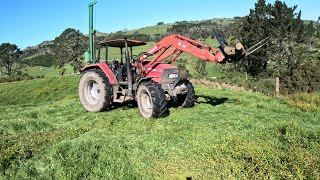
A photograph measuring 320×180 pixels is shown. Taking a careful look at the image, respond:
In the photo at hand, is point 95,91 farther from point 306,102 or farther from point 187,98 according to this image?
point 306,102

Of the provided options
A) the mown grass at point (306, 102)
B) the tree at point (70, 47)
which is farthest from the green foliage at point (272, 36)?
the tree at point (70, 47)

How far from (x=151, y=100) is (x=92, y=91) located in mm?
3636

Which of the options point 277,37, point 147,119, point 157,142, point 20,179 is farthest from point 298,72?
point 20,179

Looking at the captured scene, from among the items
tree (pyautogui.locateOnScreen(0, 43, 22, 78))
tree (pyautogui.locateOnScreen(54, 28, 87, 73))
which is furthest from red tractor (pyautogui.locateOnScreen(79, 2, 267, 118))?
tree (pyautogui.locateOnScreen(0, 43, 22, 78))

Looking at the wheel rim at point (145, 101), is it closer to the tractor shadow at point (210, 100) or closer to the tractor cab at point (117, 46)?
the tractor cab at point (117, 46)

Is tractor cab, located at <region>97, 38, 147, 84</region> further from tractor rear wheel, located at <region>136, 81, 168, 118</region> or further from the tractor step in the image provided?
tractor rear wheel, located at <region>136, 81, 168, 118</region>

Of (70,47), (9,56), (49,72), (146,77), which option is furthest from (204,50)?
(9,56)

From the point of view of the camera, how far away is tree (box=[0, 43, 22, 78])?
75.9m

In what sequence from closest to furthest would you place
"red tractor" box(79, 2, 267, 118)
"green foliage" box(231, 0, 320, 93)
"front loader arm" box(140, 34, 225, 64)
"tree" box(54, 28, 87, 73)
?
"front loader arm" box(140, 34, 225, 64)
"red tractor" box(79, 2, 267, 118)
"green foliage" box(231, 0, 320, 93)
"tree" box(54, 28, 87, 73)

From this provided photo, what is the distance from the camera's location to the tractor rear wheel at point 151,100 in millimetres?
9648

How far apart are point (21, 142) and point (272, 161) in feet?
16.1

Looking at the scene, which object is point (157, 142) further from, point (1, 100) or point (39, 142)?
point (1, 100)

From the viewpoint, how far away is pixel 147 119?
9.55 meters

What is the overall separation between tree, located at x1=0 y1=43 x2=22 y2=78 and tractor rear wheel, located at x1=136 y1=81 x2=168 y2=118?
7088cm
